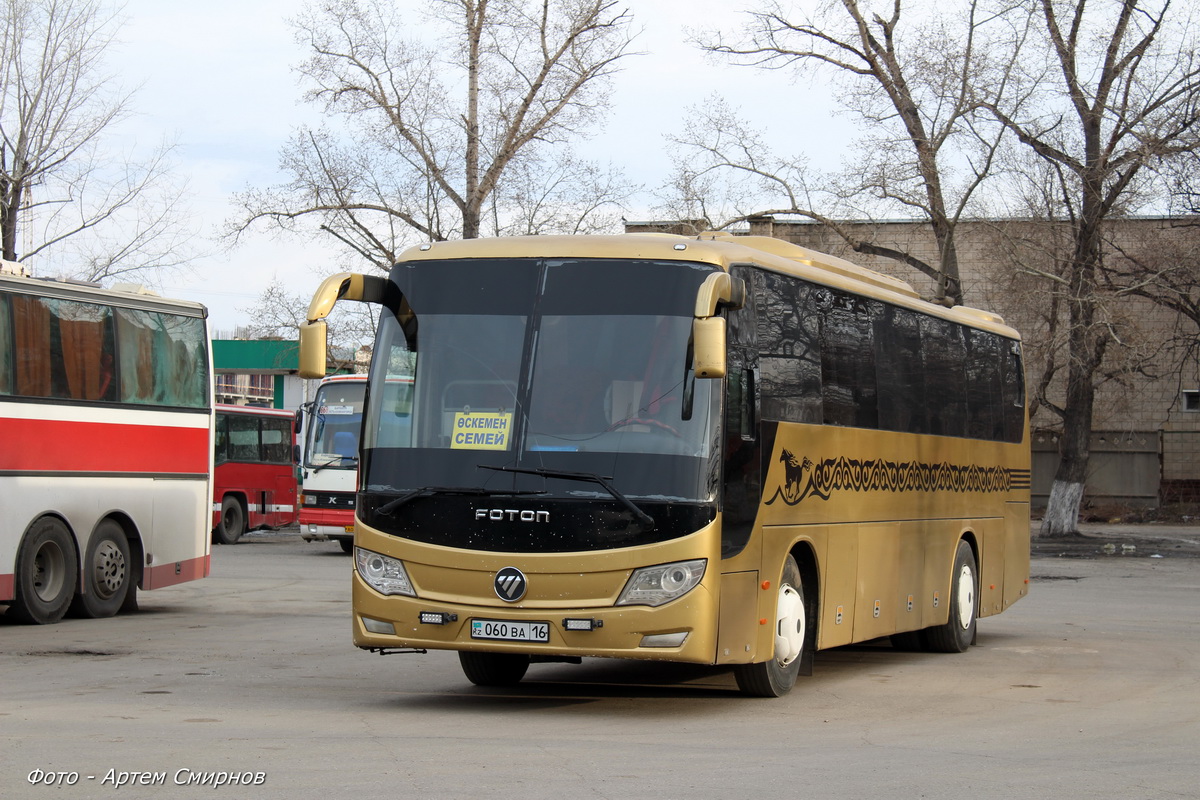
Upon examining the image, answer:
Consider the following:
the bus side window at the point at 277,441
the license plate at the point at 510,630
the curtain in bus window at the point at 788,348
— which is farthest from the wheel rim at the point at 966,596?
the bus side window at the point at 277,441

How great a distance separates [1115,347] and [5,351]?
77.1ft

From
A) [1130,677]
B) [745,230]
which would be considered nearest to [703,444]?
[1130,677]

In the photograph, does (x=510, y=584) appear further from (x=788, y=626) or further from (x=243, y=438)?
(x=243, y=438)

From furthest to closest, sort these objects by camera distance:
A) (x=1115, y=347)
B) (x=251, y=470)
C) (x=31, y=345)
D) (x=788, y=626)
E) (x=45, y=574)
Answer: (x=251, y=470) → (x=1115, y=347) → (x=45, y=574) → (x=31, y=345) → (x=788, y=626)

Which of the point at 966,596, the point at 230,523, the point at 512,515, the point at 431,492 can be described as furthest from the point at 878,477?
the point at 230,523

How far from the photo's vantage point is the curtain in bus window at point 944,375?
13.9 metres

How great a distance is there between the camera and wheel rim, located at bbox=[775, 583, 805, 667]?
10.7m

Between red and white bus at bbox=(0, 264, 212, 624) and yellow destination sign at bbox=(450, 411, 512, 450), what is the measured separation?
7.34m

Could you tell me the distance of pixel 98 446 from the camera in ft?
54.2

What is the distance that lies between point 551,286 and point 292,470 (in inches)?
1134

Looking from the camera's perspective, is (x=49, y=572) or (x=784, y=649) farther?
(x=49, y=572)

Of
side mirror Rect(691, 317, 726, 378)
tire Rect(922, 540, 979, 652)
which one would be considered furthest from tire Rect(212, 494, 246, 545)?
side mirror Rect(691, 317, 726, 378)

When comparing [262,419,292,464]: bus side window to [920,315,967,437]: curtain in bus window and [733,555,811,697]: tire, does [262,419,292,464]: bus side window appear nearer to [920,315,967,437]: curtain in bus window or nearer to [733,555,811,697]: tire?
[920,315,967,437]: curtain in bus window

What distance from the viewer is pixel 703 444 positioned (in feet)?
31.3
